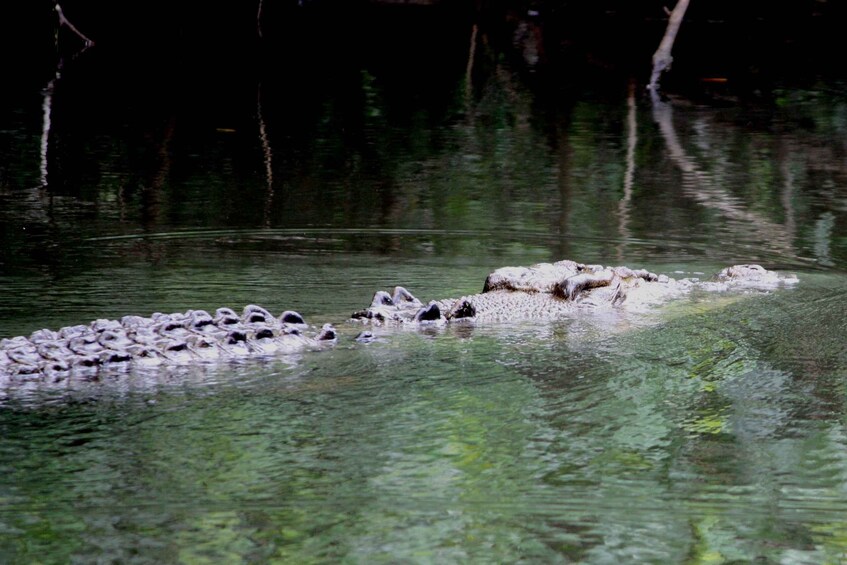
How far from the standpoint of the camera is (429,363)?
5324mm

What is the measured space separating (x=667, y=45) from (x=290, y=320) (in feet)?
38.6

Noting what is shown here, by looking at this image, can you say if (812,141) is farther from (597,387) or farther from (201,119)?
(597,387)

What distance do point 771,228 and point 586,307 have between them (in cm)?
300

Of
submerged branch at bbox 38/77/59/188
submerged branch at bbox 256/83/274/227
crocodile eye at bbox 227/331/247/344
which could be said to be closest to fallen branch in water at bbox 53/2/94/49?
submerged branch at bbox 38/77/59/188

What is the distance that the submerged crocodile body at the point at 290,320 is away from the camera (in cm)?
498

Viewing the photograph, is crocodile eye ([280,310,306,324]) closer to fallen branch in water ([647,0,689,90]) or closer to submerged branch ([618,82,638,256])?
submerged branch ([618,82,638,256])

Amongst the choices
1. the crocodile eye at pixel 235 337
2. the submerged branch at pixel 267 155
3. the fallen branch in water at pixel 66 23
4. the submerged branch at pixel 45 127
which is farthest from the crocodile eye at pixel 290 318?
the fallen branch in water at pixel 66 23

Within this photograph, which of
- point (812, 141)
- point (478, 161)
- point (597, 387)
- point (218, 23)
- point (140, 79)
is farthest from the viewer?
point (218, 23)

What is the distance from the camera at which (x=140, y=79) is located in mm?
17984

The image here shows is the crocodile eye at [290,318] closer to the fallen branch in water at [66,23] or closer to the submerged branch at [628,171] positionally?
the submerged branch at [628,171]

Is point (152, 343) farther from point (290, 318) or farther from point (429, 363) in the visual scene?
point (429, 363)

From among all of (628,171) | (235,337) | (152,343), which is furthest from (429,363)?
(628,171)

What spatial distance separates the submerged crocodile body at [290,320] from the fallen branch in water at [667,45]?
968cm

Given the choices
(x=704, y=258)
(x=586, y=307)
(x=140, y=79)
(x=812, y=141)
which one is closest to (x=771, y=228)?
(x=704, y=258)
